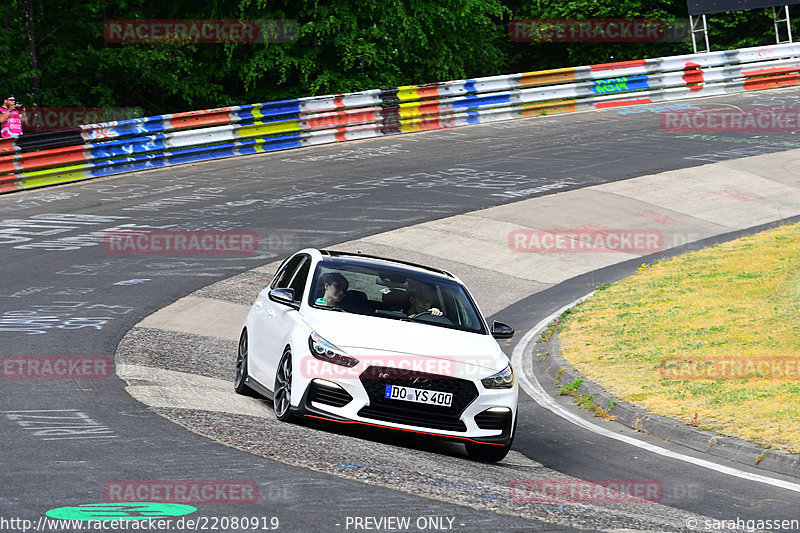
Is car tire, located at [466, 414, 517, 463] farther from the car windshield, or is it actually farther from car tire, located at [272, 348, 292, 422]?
car tire, located at [272, 348, 292, 422]

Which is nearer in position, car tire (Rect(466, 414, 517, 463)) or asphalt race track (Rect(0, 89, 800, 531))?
asphalt race track (Rect(0, 89, 800, 531))

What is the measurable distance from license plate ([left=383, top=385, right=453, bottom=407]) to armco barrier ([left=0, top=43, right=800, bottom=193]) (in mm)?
15997

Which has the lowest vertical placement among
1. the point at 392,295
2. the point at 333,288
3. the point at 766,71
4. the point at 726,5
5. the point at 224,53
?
the point at 392,295

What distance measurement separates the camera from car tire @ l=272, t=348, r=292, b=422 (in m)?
9.29

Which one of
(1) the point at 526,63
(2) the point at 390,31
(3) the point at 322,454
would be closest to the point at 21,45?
(2) the point at 390,31

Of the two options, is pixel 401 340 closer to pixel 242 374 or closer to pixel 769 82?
pixel 242 374

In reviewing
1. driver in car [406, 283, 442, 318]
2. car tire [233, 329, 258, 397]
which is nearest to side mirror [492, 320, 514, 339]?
driver in car [406, 283, 442, 318]

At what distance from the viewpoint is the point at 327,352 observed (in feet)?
29.8

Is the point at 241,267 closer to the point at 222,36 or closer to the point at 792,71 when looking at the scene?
the point at 222,36

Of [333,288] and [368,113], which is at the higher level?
[368,113]

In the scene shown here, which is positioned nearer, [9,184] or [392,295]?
[392,295]

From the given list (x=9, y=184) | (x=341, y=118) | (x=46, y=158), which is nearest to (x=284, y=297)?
(x=9, y=184)

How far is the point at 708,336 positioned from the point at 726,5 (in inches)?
1097

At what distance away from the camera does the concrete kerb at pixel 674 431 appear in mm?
9180
